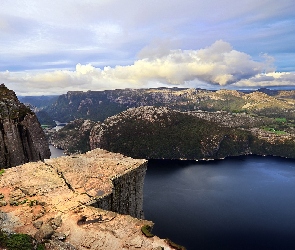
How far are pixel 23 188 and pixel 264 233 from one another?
9833cm

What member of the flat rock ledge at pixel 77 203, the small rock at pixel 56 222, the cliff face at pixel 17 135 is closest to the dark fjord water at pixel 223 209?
the cliff face at pixel 17 135

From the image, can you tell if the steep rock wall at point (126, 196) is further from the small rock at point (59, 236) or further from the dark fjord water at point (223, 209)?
the dark fjord water at point (223, 209)

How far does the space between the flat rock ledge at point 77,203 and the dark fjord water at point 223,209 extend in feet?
210

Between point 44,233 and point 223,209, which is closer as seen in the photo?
point 44,233

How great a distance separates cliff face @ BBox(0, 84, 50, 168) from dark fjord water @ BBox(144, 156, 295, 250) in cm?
5462

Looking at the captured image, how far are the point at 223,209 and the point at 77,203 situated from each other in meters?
112

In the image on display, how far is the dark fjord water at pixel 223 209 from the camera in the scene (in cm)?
9881

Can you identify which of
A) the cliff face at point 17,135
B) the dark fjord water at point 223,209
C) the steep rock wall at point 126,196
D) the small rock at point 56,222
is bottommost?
the dark fjord water at point 223,209

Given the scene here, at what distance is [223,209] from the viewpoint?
128625mm

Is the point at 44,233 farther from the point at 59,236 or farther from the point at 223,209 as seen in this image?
the point at 223,209

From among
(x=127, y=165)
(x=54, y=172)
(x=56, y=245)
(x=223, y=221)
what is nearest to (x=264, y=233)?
(x=223, y=221)

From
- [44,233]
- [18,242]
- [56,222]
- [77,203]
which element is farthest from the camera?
[77,203]

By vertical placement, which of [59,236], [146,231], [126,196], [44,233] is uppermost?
[44,233]

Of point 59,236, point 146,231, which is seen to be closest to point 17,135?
point 59,236
